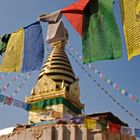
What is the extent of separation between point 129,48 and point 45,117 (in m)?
19.7

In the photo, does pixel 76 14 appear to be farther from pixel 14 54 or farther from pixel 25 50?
pixel 14 54

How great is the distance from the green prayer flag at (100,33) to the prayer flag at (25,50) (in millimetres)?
4006

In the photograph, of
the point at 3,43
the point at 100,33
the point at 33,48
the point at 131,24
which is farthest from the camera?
the point at 3,43

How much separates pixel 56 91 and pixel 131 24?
70.6 ft

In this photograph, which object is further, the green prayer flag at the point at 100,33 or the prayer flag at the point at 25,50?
the prayer flag at the point at 25,50

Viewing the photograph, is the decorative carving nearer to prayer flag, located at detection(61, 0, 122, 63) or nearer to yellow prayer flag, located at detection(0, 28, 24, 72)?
yellow prayer flag, located at detection(0, 28, 24, 72)

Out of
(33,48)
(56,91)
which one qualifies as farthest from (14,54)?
(56,91)


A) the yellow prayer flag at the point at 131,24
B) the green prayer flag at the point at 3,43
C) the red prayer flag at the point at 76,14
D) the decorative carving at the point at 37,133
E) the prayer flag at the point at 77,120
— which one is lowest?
the decorative carving at the point at 37,133

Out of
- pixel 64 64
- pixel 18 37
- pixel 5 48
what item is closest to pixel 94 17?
pixel 18 37

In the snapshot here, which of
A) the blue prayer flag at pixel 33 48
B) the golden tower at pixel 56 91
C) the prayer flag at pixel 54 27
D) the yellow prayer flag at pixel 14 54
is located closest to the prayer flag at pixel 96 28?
the prayer flag at pixel 54 27

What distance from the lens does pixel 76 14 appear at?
15.1 metres

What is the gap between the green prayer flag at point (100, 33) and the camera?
13.6m

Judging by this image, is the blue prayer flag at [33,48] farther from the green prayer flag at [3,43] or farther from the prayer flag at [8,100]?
the prayer flag at [8,100]

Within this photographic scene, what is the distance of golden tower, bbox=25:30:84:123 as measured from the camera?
105 ft
